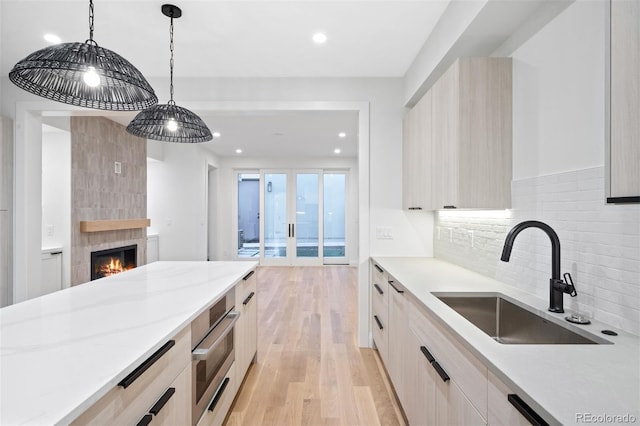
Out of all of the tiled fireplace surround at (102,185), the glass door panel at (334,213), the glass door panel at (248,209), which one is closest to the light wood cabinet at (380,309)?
the tiled fireplace surround at (102,185)

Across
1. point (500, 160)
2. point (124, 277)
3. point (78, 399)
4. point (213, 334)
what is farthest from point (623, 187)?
point (124, 277)

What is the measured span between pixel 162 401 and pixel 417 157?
7.78 ft

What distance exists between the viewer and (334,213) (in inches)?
313

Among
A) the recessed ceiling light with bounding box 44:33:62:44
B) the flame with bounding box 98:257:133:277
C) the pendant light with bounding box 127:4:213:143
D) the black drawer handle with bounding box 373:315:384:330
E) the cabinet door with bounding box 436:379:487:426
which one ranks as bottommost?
the black drawer handle with bounding box 373:315:384:330

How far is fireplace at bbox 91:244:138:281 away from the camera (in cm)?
446

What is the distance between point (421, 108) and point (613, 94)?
5.92 ft

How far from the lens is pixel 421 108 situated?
258 cm

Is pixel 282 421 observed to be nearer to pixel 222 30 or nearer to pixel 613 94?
pixel 613 94

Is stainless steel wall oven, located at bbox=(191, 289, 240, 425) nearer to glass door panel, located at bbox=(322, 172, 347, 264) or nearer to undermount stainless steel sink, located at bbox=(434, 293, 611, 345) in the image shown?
undermount stainless steel sink, located at bbox=(434, 293, 611, 345)

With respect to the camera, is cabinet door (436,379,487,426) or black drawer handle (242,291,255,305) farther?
black drawer handle (242,291,255,305)

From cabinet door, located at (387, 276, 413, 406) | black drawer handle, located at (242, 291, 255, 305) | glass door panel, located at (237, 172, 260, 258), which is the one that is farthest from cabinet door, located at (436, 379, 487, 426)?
glass door panel, located at (237, 172, 260, 258)

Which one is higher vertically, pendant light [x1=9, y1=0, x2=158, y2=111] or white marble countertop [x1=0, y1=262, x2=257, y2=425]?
pendant light [x1=9, y1=0, x2=158, y2=111]

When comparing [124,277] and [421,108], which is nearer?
[124,277]

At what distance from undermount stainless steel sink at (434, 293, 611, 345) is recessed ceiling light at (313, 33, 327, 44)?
2.06 m
